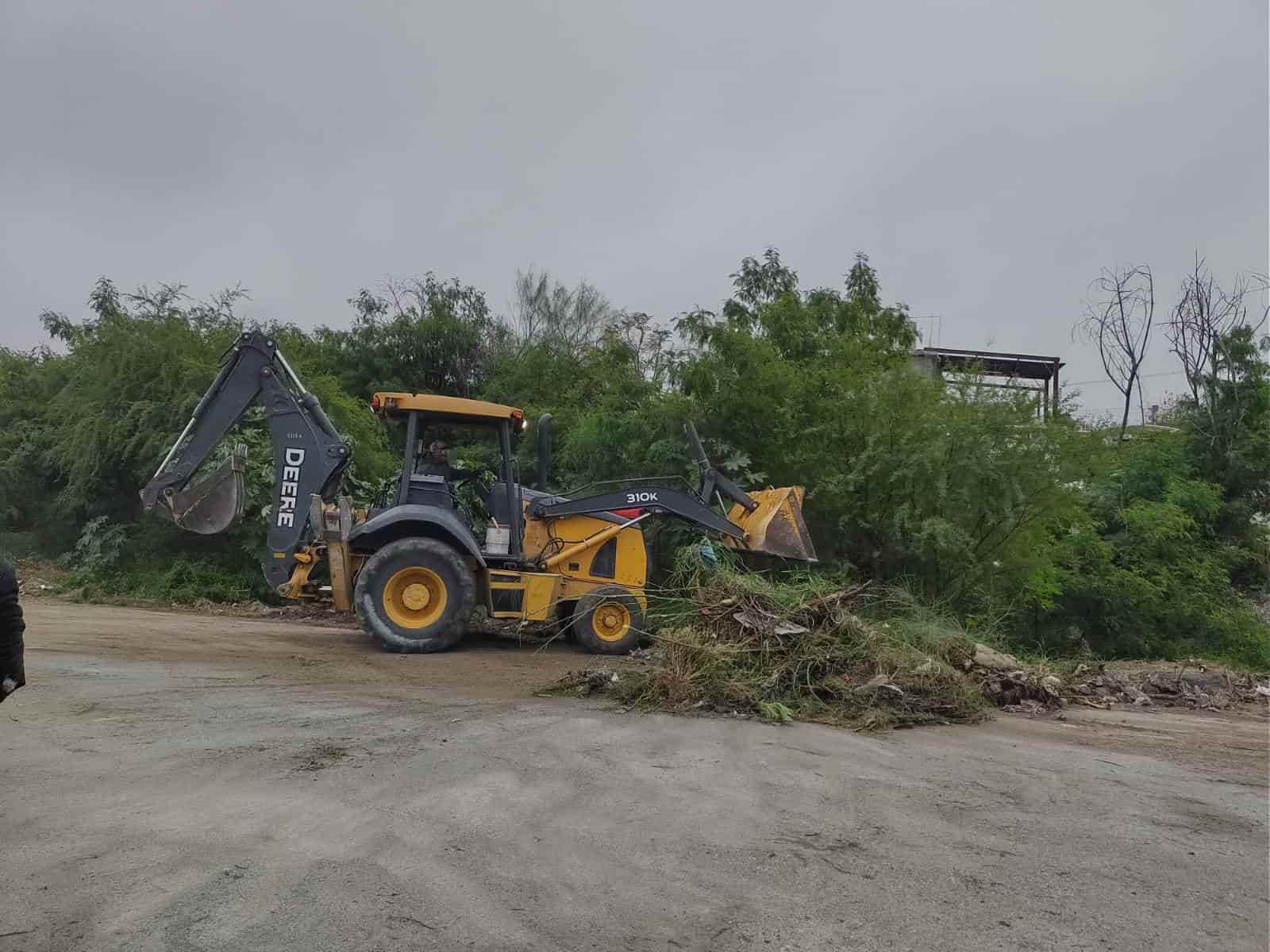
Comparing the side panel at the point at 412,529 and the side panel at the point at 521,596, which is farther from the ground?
the side panel at the point at 412,529

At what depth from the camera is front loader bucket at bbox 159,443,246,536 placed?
10016 millimetres

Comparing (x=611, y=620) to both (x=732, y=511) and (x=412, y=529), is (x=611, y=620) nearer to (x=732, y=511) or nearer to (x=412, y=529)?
(x=732, y=511)

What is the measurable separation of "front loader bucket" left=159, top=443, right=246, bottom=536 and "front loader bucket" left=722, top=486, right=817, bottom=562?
5.66m

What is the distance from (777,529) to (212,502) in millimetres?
6452

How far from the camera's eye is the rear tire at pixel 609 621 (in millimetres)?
9500

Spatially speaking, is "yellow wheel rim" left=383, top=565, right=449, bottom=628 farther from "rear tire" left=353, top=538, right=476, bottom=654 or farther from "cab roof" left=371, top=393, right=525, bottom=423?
"cab roof" left=371, top=393, right=525, bottom=423

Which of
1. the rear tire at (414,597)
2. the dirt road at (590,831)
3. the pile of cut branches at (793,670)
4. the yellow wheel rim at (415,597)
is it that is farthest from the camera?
the yellow wheel rim at (415,597)

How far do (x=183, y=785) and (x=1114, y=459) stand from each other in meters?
13.8

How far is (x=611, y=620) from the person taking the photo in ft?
31.4

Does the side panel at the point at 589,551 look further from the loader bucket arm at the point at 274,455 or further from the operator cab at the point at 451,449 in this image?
the loader bucket arm at the point at 274,455

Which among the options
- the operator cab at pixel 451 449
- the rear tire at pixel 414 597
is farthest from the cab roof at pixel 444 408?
the rear tire at pixel 414 597

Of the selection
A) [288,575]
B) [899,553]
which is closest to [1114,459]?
[899,553]

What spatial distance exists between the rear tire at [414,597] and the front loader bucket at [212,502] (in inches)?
82.5

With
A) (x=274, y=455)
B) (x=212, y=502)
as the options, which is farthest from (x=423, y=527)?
(x=212, y=502)
